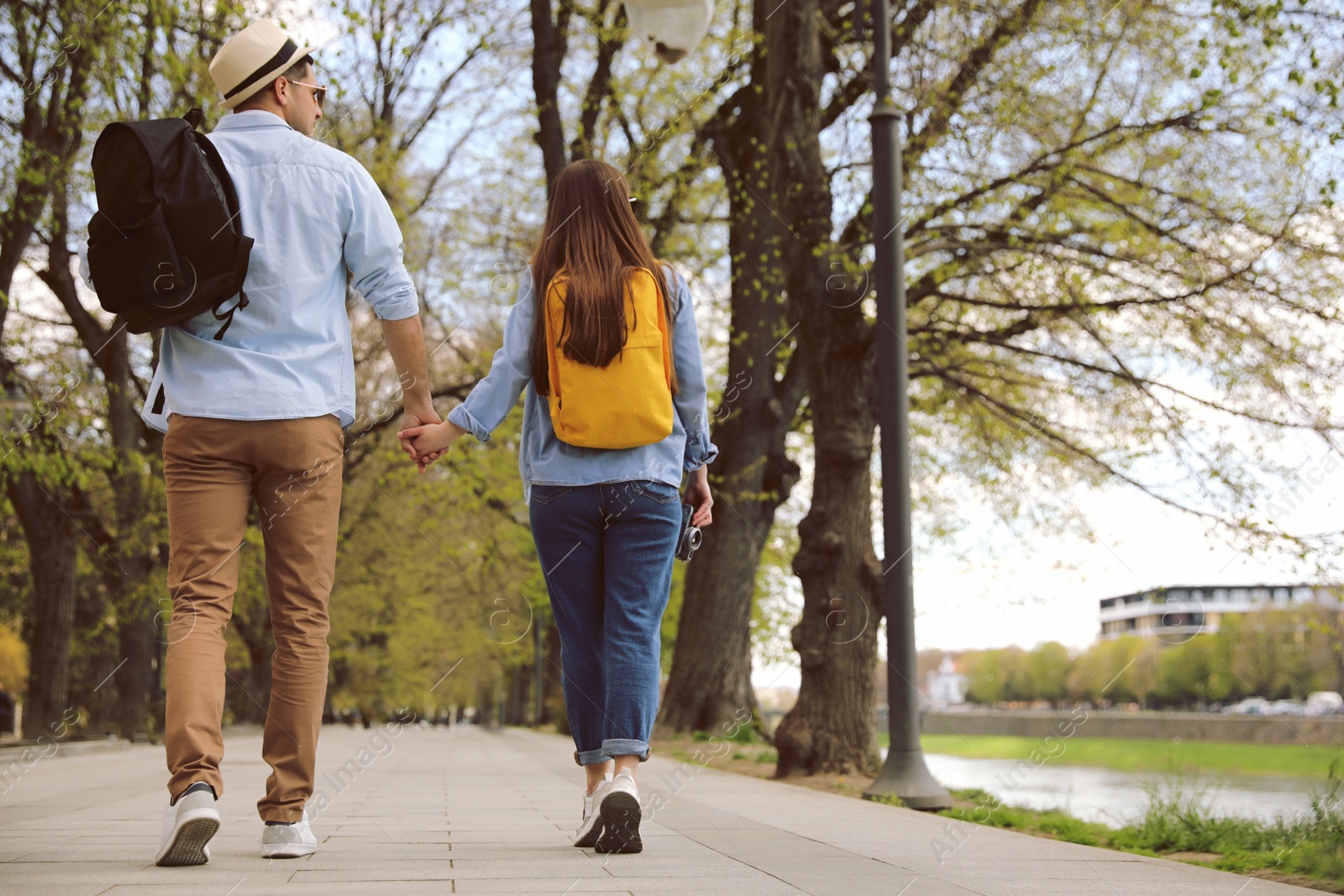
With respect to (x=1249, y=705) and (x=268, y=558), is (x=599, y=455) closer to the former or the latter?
(x=268, y=558)

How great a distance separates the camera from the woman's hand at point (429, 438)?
3.86 metres

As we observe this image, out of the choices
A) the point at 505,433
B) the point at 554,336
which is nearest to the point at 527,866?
the point at 554,336

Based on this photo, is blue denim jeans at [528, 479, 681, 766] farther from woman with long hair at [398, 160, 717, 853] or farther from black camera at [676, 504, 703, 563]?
black camera at [676, 504, 703, 563]

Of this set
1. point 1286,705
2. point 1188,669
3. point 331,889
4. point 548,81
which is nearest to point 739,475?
point 548,81

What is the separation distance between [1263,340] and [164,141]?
853 cm

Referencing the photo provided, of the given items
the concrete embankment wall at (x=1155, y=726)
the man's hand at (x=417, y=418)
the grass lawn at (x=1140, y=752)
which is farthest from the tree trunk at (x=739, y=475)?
the concrete embankment wall at (x=1155, y=726)

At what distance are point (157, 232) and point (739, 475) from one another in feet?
39.6

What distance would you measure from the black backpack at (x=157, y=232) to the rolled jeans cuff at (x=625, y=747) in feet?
5.58

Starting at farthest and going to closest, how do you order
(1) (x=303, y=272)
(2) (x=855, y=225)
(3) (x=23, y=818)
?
1. (2) (x=855, y=225)
2. (3) (x=23, y=818)
3. (1) (x=303, y=272)

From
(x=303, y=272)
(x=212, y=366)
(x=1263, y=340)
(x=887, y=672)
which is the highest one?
(x=1263, y=340)

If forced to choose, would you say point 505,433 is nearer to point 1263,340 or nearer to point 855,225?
point 855,225

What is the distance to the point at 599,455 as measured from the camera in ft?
12.8

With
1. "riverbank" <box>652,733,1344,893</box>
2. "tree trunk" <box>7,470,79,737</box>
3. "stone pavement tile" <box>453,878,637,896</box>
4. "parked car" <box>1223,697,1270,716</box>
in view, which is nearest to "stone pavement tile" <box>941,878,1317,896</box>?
"riverbank" <box>652,733,1344,893</box>

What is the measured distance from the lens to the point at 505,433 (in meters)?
19.1
